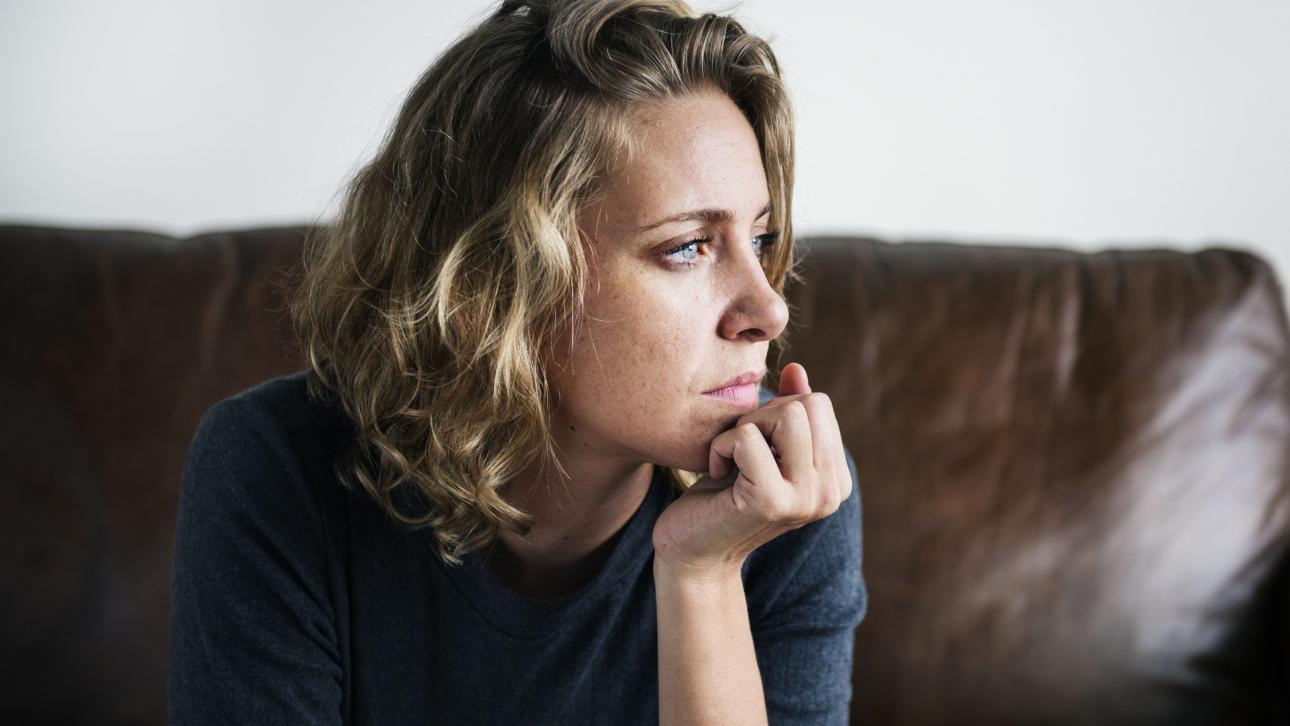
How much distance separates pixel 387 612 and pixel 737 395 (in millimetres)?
457

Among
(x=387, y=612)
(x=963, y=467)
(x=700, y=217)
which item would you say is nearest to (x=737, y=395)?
(x=700, y=217)

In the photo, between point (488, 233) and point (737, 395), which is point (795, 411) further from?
point (488, 233)

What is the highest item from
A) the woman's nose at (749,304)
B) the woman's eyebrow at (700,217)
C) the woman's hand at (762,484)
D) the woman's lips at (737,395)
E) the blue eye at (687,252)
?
the woman's eyebrow at (700,217)

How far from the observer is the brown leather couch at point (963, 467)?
1555 millimetres

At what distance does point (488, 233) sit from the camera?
3.29 ft

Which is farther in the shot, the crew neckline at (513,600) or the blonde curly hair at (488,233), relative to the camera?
the crew neckline at (513,600)

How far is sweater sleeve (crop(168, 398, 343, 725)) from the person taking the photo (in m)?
1.01

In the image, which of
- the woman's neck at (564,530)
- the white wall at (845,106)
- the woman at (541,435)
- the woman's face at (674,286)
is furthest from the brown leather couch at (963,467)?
the woman's face at (674,286)

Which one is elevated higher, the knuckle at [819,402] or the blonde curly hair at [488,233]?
the blonde curly hair at [488,233]

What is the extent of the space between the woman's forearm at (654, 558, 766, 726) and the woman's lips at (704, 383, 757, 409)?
20 cm

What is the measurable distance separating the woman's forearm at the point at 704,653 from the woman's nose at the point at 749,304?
0.28 meters

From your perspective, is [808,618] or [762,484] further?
[808,618]

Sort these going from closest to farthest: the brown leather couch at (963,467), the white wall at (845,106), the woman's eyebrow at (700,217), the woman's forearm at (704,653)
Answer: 1. the woman's eyebrow at (700,217)
2. the woman's forearm at (704,653)
3. the brown leather couch at (963,467)
4. the white wall at (845,106)

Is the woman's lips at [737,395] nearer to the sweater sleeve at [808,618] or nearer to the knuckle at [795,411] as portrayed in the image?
the knuckle at [795,411]
